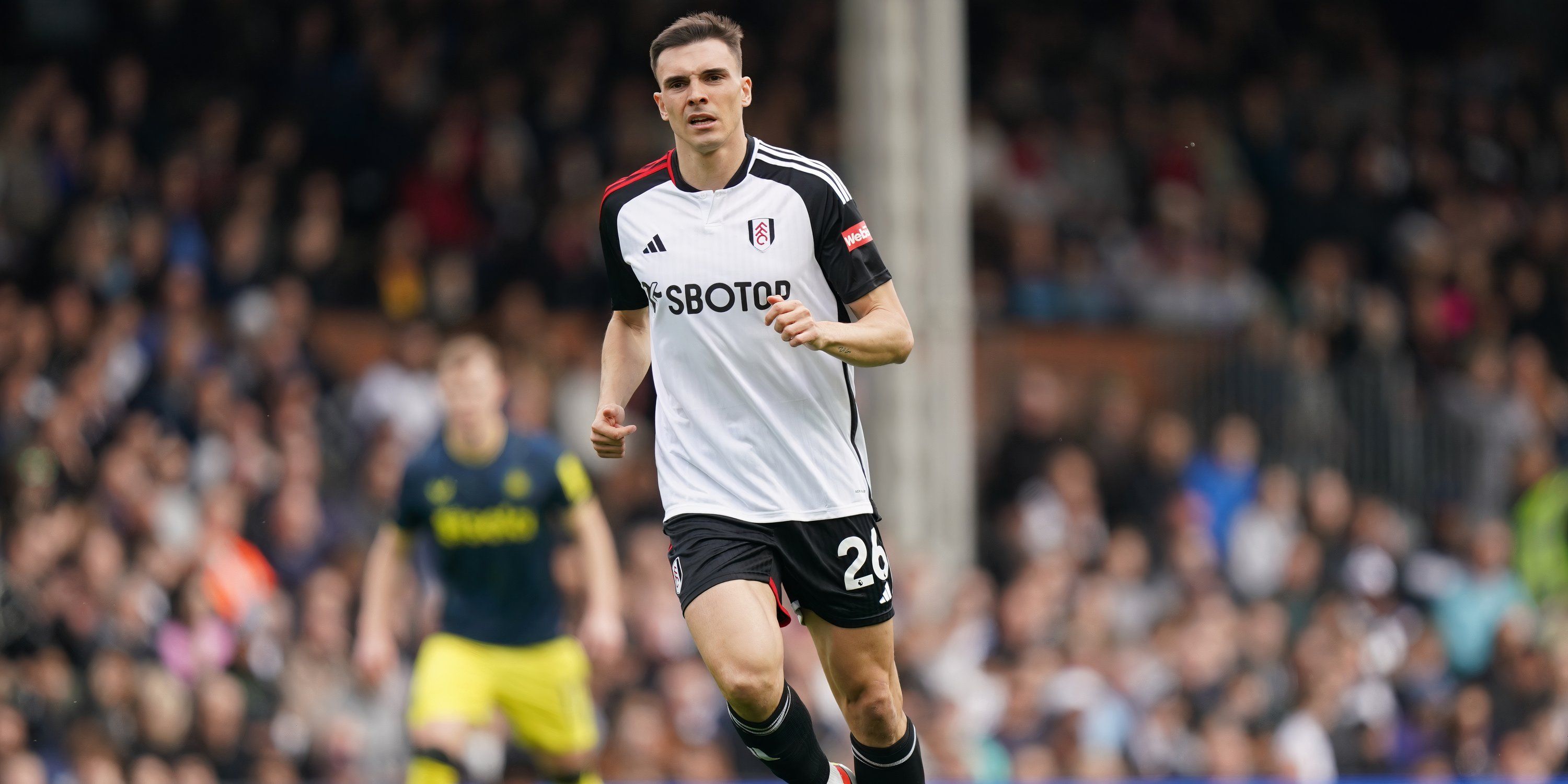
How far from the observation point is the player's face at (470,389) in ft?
29.9

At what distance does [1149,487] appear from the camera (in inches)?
590

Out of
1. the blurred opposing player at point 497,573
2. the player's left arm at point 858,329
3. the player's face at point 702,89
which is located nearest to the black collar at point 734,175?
the player's face at point 702,89

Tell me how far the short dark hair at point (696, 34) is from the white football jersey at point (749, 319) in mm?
347

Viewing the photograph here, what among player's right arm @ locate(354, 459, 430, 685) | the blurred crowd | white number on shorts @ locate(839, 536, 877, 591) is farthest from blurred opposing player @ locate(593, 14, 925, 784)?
the blurred crowd

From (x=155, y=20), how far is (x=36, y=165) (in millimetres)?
1911

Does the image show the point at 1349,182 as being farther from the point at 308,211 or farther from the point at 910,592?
the point at 308,211

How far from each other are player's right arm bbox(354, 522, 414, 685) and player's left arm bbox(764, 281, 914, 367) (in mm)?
3576

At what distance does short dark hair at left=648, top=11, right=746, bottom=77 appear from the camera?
587 centimetres

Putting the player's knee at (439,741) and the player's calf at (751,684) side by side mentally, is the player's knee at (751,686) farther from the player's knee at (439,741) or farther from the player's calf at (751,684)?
the player's knee at (439,741)

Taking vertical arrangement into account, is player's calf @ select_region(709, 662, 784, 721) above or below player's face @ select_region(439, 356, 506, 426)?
below

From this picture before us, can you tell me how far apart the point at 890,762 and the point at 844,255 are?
160cm

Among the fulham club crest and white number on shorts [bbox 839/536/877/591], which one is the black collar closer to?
the fulham club crest

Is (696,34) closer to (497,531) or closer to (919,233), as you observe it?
(497,531)

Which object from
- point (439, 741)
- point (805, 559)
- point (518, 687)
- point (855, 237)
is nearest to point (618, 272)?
point (855, 237)
